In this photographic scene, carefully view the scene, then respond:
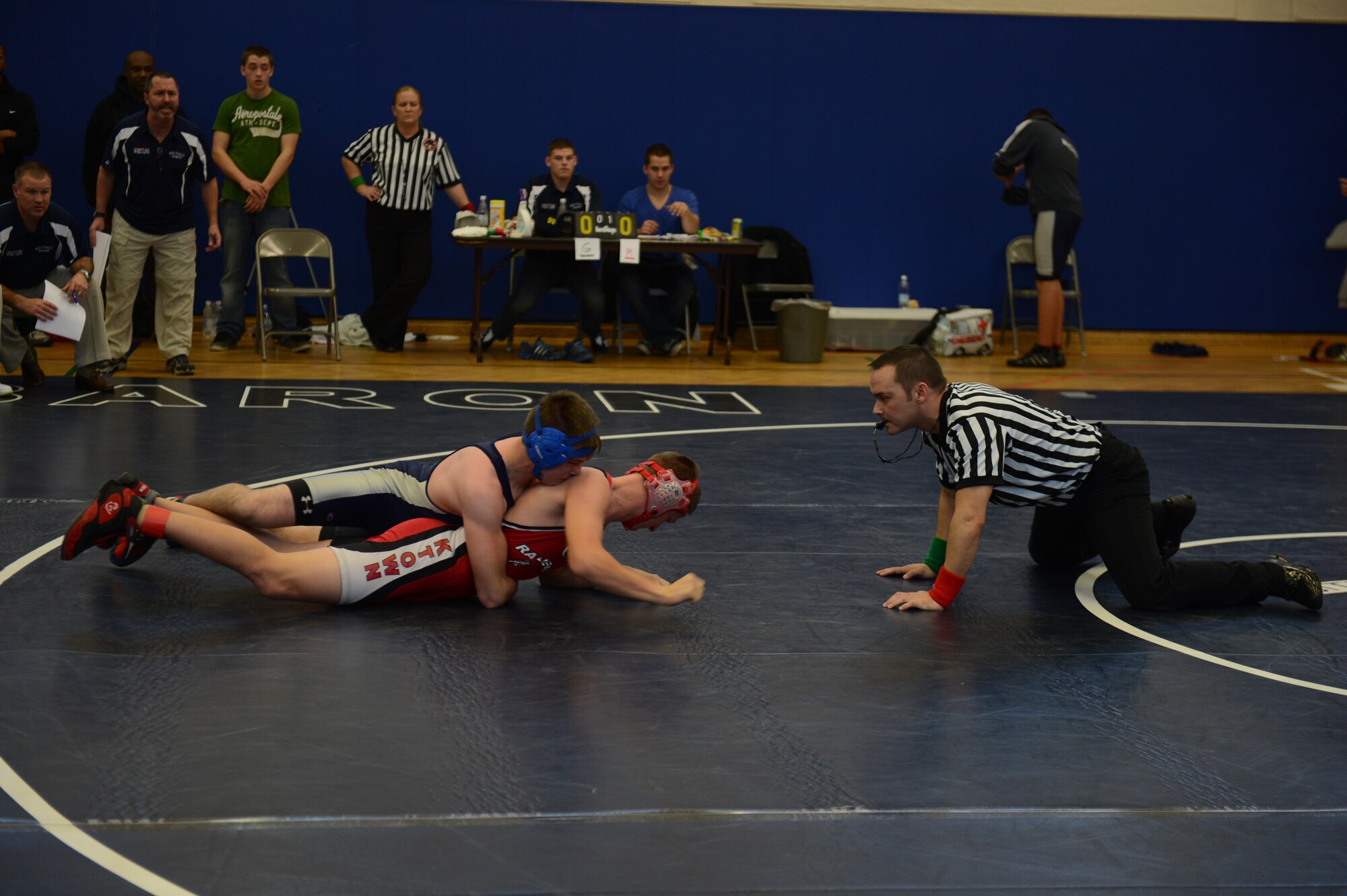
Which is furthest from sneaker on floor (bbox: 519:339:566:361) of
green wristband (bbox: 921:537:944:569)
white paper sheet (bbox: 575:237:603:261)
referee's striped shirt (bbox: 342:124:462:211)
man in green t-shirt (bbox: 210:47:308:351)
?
green wristband (bbox: 921:537:944:569)

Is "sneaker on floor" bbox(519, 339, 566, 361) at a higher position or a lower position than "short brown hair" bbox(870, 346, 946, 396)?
lower

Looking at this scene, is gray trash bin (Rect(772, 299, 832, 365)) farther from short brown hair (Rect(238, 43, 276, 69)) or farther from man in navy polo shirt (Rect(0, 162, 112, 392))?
man in navy polo shirt (Rect(0, 162, 112, 392))

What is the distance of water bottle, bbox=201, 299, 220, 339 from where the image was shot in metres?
10.9

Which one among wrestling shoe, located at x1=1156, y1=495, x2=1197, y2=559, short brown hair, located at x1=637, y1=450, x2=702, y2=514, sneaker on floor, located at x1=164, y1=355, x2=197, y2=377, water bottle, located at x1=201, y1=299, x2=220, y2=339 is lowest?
wrestling shoe, located at x1=1156, y1=495, x2=1197, y2=559

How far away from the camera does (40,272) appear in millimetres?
7770

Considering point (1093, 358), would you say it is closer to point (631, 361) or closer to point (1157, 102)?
point (1157, 102)

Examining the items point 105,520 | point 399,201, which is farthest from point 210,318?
point 105,520

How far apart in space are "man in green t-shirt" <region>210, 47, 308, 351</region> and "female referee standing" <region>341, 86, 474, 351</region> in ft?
1.80

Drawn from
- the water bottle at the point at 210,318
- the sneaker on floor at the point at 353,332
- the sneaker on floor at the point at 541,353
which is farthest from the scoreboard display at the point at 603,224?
the water bottle at the point at 210,318

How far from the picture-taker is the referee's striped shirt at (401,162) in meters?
10.4

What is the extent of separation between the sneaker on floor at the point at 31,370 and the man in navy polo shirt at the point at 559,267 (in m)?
3.49

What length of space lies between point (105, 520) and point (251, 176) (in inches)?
271

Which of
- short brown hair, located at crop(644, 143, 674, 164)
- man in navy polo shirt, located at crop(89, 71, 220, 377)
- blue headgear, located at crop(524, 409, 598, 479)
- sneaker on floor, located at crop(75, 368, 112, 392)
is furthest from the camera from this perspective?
short brown hair, located at crop(644, 143, 674, 164)

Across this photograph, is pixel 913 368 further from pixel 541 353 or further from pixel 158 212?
pixel 541 353
